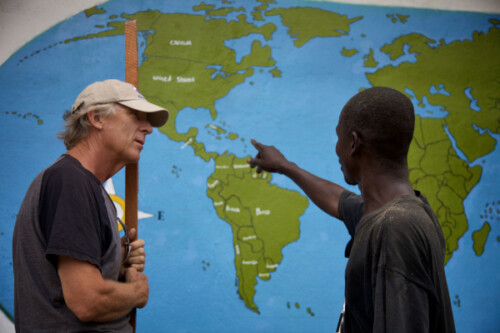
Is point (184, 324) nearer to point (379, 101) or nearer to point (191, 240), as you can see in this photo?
point (191, 240)

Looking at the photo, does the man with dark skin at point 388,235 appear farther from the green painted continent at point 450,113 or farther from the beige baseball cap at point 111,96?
the green painted continent at point 450,113

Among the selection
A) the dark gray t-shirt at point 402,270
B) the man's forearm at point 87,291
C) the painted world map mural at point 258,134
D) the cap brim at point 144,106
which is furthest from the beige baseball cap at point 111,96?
the painted world map mural at point 258,134

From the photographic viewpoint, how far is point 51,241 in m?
1.04

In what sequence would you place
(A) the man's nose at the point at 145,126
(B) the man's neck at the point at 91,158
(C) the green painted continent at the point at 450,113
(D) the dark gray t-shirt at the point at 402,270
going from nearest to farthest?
(D) the dark gray t-shirt at the point at 402,270, (B) the man's neck at the point at 91,158, (A) the man's nose at the point at 145,126, (C) the green painted continent at the point at 450,113

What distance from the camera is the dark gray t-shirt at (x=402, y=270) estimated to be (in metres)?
0.89

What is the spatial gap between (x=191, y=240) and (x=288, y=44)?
1586 mm

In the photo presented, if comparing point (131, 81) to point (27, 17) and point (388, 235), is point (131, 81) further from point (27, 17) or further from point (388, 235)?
point (27, 17)

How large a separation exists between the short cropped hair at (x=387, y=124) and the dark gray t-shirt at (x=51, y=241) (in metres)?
0.81

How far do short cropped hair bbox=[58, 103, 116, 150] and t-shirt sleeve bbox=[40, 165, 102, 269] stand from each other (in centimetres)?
21

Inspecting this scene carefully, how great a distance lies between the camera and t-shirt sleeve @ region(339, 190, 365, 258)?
1504 mm

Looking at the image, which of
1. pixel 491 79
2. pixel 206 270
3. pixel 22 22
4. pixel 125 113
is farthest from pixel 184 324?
pixel 491 79

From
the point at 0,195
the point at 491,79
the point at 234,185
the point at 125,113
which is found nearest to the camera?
the point at 125,113

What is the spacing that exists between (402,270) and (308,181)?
36.5 inches

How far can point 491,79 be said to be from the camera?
10.2ft
